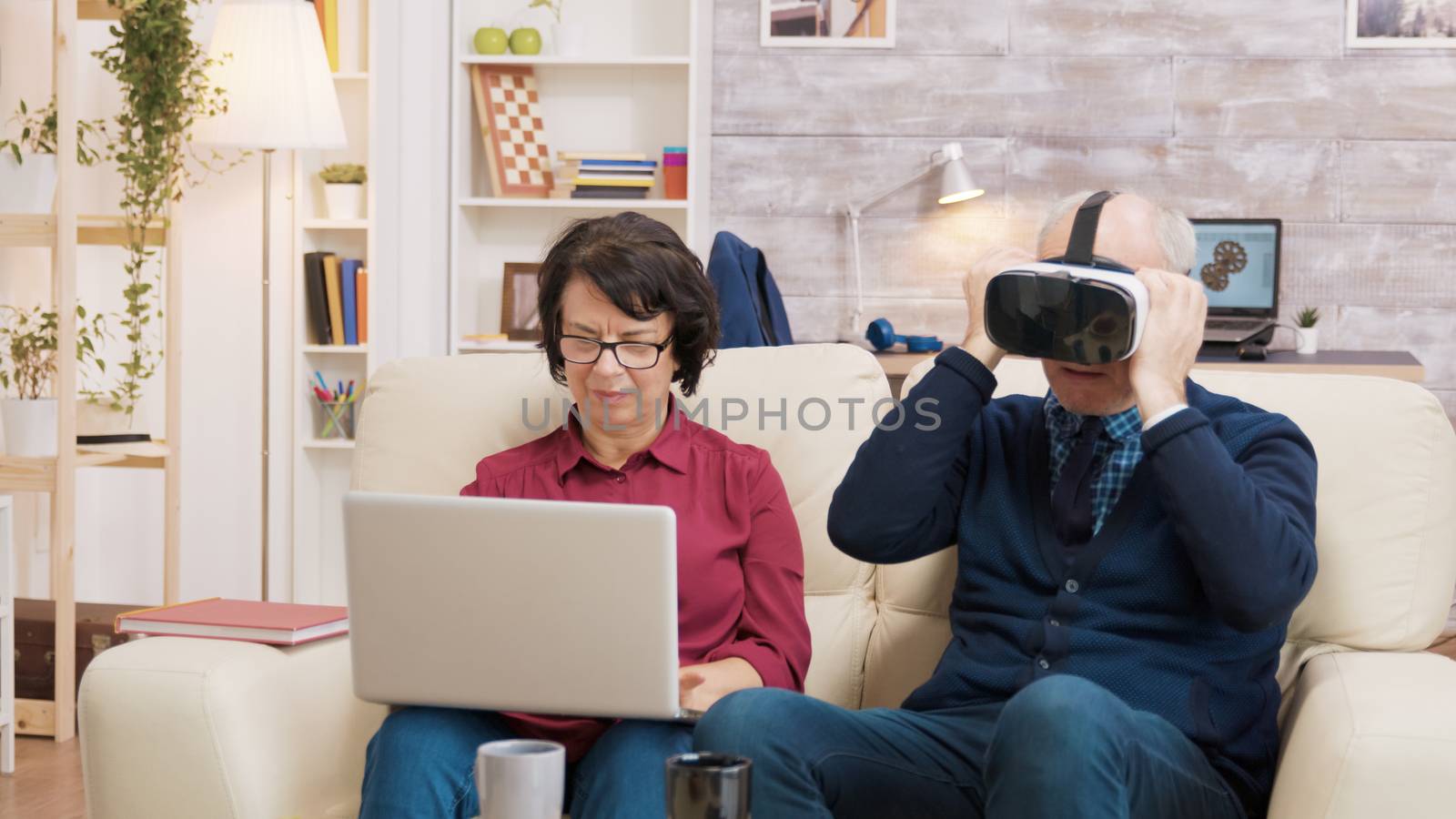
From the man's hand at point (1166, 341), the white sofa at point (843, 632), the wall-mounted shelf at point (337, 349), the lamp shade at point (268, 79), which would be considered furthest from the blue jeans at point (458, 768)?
the wall-mounted shelf at point (337, 349)

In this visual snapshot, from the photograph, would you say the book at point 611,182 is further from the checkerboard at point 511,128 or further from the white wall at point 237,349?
the white wall at point 237,349

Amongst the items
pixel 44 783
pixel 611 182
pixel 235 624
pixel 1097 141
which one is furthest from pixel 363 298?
pixel 235 624

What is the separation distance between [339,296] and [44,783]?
1.65m

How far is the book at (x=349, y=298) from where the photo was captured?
3955mm

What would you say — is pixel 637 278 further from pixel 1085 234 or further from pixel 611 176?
pixel 611 176

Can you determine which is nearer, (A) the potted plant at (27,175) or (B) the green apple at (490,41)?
(A) the potted plant at (27,175)

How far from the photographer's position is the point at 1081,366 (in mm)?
1562

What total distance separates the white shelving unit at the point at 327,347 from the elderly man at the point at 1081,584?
2.67 m

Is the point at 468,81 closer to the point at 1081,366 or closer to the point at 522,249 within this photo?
the point at 522,249

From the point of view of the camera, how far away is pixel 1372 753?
4.17 ft

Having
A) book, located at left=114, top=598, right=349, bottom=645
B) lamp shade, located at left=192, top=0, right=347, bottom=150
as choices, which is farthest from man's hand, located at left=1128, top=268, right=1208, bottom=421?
lamp shade, located at left=192, top=0, right=347, bottom=150

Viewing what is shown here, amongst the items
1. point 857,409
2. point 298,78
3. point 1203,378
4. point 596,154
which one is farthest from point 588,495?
point 596,154

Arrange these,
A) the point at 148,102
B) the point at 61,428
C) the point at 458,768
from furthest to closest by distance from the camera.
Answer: the point at 148,102, the point at 61,428, the point at 458,768

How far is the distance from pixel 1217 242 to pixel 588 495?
3.04 m
